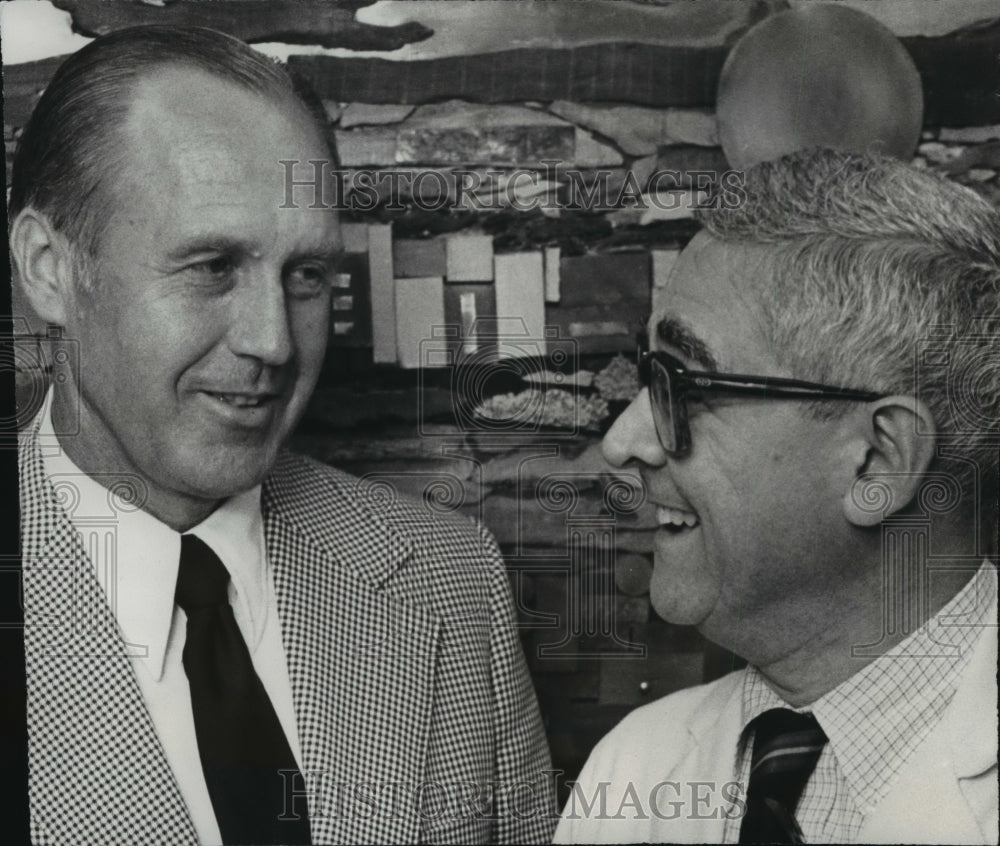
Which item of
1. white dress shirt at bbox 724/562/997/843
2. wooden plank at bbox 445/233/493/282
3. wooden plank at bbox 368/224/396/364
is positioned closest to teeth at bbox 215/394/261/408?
wooden plank at bbox 368/224/396/364

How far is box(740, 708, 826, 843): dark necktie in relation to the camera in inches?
70.9

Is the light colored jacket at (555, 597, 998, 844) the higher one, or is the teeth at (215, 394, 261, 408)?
the teeth at (215, 394, 261, 408)

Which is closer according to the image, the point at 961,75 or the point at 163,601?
the point at 163,601

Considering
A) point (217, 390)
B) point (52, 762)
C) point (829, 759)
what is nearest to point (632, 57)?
point (217, 390)

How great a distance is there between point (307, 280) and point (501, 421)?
1.30 ft

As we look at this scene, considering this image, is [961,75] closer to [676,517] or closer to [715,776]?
[676,517]

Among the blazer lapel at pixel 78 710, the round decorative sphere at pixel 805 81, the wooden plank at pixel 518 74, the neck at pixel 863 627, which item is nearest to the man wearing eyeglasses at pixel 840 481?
the neck at pixel 863 627

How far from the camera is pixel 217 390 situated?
1824 millimetres

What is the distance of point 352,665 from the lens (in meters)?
1.93

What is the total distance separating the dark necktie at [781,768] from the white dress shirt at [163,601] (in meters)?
0.69

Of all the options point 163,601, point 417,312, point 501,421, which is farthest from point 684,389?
point 163,601

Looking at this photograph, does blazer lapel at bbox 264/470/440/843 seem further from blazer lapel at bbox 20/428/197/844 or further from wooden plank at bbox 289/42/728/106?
wooden plank at bbox 289/42/728/106

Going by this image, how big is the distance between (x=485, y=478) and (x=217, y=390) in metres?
0.47

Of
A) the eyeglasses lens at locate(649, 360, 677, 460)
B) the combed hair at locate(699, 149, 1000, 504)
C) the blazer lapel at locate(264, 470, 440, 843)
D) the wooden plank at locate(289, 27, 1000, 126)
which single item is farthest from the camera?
the wooden plank at locate(289, 27, 1000, 126)
